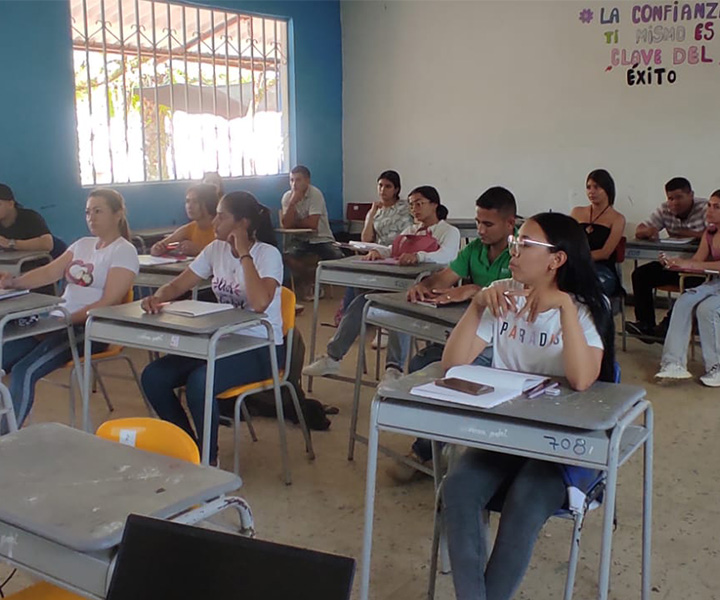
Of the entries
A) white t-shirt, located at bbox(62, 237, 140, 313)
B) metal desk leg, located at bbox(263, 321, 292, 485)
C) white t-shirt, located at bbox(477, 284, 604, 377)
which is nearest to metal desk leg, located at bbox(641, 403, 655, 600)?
white t-shirt, located at bbox(477, 284, 604, 377)

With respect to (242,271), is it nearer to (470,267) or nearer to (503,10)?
(470,267)

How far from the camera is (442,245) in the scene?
4312 mm

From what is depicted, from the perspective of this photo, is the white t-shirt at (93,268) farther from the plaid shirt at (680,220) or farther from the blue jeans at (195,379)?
the plaid shirt at (680,220)

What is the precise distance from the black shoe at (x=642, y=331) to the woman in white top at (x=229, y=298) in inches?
115

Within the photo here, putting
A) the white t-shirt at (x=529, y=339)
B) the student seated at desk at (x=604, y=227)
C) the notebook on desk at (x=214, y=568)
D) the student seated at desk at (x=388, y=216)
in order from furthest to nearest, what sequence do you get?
1. the student seated at desk at (x=388, y=216)
2. the student seated at desk at (x=604, y=227)
3. the white t-shirt at (x=529, y=339)
4. the notebook on desk at (x=214, y=568)

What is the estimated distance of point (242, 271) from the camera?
3305mm

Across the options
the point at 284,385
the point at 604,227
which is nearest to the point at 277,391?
the point at 284,385

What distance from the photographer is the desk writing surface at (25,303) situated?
10.5 feet

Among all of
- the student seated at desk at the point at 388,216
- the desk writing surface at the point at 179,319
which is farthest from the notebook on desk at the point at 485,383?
the student seated at desk at the point at 388,216

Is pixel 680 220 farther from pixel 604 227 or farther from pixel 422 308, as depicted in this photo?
pixel 422 308

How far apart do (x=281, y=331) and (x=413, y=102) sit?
4.72 metres

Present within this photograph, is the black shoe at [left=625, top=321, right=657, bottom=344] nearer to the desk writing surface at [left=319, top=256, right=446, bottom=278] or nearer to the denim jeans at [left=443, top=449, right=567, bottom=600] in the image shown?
the desk writing surface at [left=319, top=256, right=446, bottom=278]

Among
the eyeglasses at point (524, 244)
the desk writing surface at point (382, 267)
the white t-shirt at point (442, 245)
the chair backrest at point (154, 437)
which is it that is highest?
the eyeglasses at point (524, 244)

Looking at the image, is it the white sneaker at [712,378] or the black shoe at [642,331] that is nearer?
the white sneaker at [712,378]
